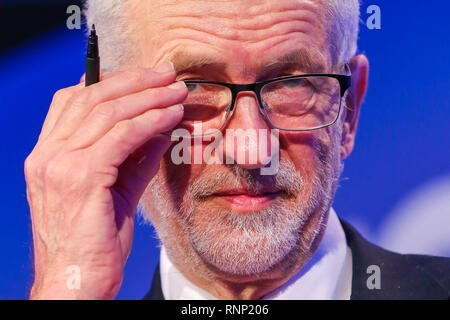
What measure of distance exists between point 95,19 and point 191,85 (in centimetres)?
52

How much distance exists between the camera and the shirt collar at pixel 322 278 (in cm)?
173

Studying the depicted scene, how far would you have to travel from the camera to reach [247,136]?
4.66 ft

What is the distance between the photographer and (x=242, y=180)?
147cm

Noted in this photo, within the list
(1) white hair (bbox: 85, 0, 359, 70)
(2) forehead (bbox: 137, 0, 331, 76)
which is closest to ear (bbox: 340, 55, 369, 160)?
(1) white hair (bbox: 85, 0, 359, 70)

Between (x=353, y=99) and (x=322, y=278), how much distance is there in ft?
2.10

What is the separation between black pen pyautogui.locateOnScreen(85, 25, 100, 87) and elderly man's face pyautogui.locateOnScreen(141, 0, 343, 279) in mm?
201

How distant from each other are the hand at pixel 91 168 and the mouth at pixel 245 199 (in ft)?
0.94

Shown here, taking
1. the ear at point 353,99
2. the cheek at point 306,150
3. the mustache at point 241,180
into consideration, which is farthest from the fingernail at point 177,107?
the ear at point 353,99

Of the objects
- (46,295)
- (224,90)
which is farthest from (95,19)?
(46,295)

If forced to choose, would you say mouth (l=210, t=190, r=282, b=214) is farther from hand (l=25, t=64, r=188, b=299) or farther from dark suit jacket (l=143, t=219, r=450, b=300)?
dark suit jacket (l=143, t=219, r=450, b=300)

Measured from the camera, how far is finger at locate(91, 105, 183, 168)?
1283 mm

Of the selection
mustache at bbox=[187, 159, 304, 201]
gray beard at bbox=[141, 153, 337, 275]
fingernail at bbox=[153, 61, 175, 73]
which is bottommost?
gray beard at bbox=[141, 153, 337, 275]

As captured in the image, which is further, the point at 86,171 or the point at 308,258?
the point at 308,258
